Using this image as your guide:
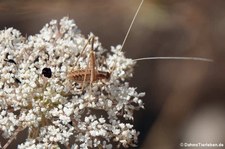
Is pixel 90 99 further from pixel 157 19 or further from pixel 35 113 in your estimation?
pixel 157 19

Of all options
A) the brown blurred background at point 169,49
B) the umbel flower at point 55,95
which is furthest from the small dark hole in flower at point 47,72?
the brown blurred background at point 169,49

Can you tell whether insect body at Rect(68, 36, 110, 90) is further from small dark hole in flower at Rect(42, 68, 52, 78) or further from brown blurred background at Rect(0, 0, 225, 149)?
brown blurred background at Rect(0, 0, 225, 149)

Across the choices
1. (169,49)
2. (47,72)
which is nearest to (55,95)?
(47,72)

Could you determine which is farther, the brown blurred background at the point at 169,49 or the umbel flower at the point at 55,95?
the brown blurred background at the point at 169,49

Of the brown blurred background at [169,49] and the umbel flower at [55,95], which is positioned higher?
the brown blurred background at [169,49]

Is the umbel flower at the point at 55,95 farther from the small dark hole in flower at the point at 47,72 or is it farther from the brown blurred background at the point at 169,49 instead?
the brown blurred background at the point at 169,49

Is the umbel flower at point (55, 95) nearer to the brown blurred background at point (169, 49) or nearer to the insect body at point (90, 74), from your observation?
the insect body at point (90, 74)

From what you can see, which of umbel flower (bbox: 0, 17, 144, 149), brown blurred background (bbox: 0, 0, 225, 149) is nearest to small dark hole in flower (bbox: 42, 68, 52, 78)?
umbel flower (bbox: 0, 17, 144, 149)
